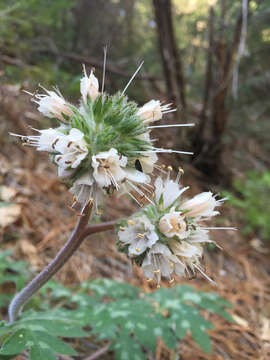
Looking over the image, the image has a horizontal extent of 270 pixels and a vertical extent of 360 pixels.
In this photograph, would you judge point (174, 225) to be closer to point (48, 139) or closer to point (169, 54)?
point (48, 139)

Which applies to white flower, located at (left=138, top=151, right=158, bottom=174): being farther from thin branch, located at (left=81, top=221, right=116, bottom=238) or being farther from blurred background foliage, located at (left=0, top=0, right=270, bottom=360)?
blurred background foliage, located at (left=0, top=0, right=270, bottom=360)

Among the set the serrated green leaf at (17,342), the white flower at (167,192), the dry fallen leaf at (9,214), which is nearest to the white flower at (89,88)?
the white flower at (167,192)

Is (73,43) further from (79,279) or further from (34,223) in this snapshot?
(79,279)

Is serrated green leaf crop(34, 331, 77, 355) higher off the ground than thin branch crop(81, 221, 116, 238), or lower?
lower

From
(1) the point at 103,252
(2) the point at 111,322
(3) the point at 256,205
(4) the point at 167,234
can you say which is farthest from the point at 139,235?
(3) the point at 256,205

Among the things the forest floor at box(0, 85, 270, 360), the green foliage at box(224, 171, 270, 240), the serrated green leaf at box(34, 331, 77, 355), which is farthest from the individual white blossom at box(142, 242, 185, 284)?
the green foliage at box(224, 171, 270, 240)

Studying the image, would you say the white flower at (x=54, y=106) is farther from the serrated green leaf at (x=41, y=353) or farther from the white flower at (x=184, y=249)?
the serrated green leaf at (x=41, y=353)

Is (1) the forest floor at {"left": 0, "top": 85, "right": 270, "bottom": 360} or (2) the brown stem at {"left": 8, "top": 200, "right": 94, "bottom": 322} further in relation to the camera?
(1) the forest floor at {"left": 0, "top": 85, "right": 270, "bottom": 360}
